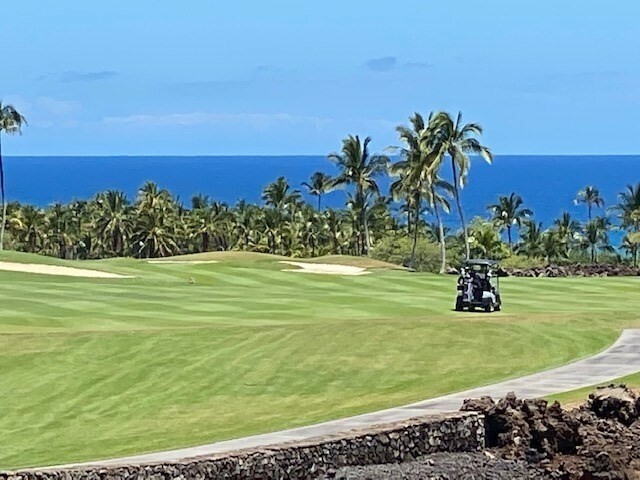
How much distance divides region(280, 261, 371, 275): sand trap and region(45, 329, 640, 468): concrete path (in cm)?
2462

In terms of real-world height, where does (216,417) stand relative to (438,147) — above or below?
below

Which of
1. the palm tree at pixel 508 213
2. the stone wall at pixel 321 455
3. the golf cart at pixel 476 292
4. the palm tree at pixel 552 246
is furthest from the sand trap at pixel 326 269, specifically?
the palm tree at pixel 508 213

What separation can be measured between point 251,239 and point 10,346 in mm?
84543

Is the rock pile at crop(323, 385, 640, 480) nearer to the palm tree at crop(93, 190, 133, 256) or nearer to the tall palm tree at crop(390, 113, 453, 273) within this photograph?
the tall palm tree at crop(390, 113, 453, 273)

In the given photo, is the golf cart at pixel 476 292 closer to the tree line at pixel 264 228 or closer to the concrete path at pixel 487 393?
the concrete path at pixel 487 393

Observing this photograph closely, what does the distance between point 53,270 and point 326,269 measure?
12.7 meters

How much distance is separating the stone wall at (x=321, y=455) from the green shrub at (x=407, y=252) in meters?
67.2

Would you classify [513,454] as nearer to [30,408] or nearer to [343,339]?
[30,408]

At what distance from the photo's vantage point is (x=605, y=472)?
1652 cm

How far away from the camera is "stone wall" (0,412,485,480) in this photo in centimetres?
1527

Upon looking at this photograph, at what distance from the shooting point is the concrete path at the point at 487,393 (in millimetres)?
19516

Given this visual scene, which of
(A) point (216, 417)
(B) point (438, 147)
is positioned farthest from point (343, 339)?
(B) point (438, 147)

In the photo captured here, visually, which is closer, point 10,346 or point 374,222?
point 10,346

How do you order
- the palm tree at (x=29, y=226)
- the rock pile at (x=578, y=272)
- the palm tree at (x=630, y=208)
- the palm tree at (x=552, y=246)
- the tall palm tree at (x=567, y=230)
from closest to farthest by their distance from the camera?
the rock pile at (x=578, y=272), the palm tree at (x=630, y=208), the palm tree at (x=552, y=246), the palm tree at (x=29, y=226), the tall palm tree at (x=567, y=230)
